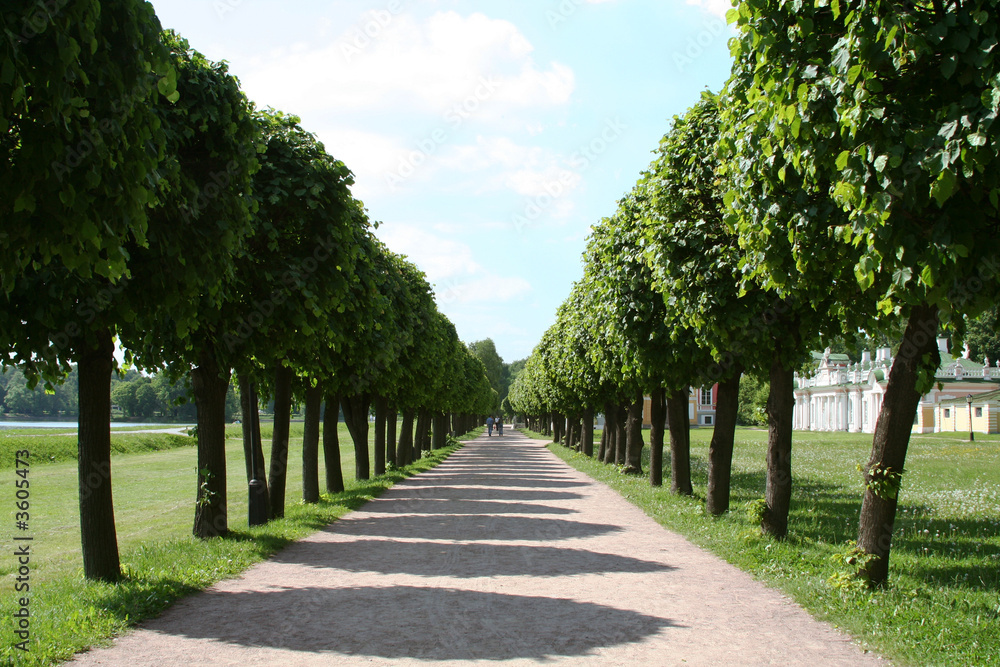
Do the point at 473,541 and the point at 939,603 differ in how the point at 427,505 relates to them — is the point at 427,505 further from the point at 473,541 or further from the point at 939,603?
the point at 939,603

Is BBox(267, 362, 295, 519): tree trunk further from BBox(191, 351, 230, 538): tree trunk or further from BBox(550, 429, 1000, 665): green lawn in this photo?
BBox(550, 429, 1000, 665): green lawn

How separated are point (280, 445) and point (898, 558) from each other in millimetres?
11079

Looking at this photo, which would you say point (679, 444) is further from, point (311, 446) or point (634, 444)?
point (311, 446)

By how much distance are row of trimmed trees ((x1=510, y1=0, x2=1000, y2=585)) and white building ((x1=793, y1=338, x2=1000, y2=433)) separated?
6633cm

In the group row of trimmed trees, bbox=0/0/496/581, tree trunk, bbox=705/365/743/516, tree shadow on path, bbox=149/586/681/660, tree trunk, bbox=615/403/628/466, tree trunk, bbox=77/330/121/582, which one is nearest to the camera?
row of trimmed trees, bbox=0/0/496/581

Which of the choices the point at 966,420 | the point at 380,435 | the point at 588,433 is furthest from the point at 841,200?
the point at 966,420

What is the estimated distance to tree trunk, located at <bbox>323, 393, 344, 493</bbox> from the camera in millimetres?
20406

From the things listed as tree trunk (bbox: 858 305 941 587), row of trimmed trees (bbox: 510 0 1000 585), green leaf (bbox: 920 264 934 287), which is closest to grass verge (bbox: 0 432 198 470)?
row of trimmed trees (bbox: 510 0 1000 585)

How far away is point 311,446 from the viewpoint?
1784 centimetres

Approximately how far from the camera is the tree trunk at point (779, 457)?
11711 mm

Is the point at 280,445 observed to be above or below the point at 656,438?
above

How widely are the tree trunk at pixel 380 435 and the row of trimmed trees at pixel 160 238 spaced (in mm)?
9132

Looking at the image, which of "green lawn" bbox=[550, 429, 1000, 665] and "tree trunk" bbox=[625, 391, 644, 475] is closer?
"green lawn" bbox=[550, 429, 1000, 665]

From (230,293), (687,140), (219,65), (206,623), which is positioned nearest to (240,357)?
(230,293)
